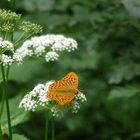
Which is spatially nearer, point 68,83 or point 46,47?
point 68,83

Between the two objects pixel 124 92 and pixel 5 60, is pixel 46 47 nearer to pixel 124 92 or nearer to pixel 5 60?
pixel 5 60

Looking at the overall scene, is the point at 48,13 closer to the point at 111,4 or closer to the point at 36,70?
the point at 111,4

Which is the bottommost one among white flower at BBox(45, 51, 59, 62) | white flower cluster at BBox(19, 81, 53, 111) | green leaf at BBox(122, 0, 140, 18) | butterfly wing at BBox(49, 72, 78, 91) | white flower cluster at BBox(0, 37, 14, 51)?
white flower cluster at BBox(19, 81, 53, 111)

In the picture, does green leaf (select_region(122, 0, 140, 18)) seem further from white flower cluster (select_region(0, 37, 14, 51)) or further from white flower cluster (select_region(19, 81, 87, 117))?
white flower cluster (select_region(0, 37, 14, 51))

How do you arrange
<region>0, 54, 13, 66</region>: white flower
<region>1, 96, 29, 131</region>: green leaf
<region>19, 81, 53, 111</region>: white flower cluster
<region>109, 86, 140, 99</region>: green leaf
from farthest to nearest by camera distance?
<region>109, 86, 140, 99</region>: green leaf, <region>1, 96, 29, 131</region>: green leaf, <region>19, 81, 53, 111</region>: white flower cluster, <region>0, 54, 13, 66</region>: white flower

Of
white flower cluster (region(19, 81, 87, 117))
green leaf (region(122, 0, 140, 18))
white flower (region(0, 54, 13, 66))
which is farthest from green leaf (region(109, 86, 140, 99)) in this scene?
white flower (region(0, 54, 13, 66))

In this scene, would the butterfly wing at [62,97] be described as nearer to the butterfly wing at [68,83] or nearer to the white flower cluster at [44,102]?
the butterfly wing at [68,83]

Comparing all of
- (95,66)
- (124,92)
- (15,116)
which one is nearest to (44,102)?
(15,116)
